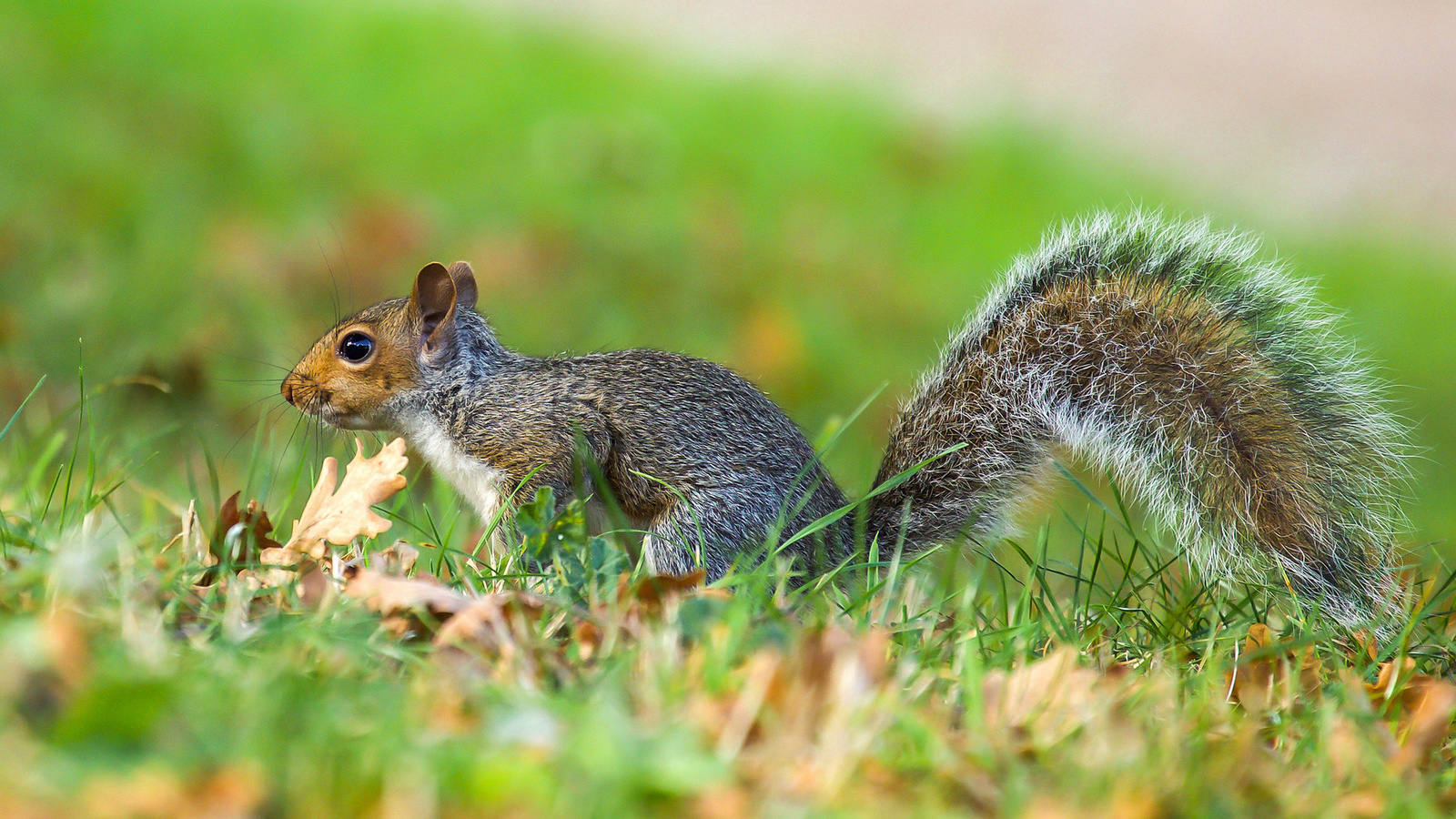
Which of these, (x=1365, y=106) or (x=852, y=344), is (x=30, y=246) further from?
(x=1365, y=106)

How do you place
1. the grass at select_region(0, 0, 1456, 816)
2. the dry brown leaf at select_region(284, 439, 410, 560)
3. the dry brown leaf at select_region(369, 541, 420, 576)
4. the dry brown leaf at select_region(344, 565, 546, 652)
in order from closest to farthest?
the grass at select_region(0, 0, 1456, 816)
the dry brown leaf at select_region(344, 565, 546, 652)
the dry brown leaf at select_region(369, 541, 420, 576)
the dry brown leaf at select_region(284, 439, 410, 560)

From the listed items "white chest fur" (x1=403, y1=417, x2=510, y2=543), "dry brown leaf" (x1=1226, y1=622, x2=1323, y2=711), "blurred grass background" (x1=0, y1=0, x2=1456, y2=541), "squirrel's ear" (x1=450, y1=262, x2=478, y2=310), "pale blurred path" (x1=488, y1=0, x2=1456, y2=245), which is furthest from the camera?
"pale blurred path" (x1=488, y1=0, x2=1456, y2=245)

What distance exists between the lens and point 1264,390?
105 inches

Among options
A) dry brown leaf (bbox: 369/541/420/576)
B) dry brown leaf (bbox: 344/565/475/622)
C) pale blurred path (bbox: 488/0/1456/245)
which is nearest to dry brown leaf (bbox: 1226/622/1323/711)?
dry brown leaf (bbox: 344/565/475/622)

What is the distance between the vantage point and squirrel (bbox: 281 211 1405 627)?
8.45ft

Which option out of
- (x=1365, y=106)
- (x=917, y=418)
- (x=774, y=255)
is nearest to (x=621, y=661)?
(x=917, y=418)

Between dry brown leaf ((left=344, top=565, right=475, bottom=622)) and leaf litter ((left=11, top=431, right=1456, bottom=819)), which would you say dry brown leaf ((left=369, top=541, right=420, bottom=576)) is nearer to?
leaf litter ((left=11, top=431, right=1456, bottom=819))

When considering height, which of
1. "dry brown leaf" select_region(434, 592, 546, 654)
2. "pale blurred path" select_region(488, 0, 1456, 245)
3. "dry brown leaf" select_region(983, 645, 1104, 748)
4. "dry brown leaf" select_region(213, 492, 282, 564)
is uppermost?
"pale blurred path" select_region(488, 0, 1456, 245)

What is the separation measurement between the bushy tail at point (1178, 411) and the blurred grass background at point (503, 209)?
142cm

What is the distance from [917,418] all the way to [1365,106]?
862 centimetres

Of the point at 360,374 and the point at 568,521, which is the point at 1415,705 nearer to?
the point at 568,521

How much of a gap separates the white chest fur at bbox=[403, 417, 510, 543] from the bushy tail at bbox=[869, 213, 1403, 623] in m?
0.88

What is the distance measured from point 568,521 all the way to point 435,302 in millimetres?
942

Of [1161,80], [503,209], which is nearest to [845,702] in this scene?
[503,209]
